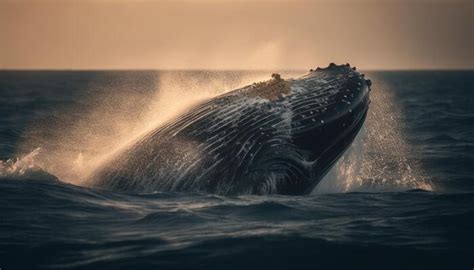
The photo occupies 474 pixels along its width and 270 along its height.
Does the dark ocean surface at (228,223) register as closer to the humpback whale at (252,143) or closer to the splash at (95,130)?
the splash at (95,130)

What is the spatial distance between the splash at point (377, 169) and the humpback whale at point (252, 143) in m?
0.73

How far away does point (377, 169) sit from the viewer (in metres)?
16.4

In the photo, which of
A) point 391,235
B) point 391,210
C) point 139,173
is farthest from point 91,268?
point 391,210

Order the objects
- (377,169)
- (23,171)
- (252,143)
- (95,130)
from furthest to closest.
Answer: (95,130) → (377,169) → (23,171) → (252,143)

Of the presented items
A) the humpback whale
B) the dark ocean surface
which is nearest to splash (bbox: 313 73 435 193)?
the dark ocean surface

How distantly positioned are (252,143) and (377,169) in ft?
23.0

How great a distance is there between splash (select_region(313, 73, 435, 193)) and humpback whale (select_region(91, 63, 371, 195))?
2.39ft

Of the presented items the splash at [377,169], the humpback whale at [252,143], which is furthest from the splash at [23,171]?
the splash at [377,169]

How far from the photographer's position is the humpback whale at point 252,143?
33.0ft

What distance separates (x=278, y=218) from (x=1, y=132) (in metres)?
14.9

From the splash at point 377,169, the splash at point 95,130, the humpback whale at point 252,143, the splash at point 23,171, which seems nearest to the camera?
the humpback whale at point 252,143

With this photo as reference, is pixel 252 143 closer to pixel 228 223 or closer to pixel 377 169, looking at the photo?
pixel 228 223

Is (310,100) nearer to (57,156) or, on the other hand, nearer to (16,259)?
(16,259)

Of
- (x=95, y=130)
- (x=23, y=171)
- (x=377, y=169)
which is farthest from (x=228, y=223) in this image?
(x=95, y=130)
